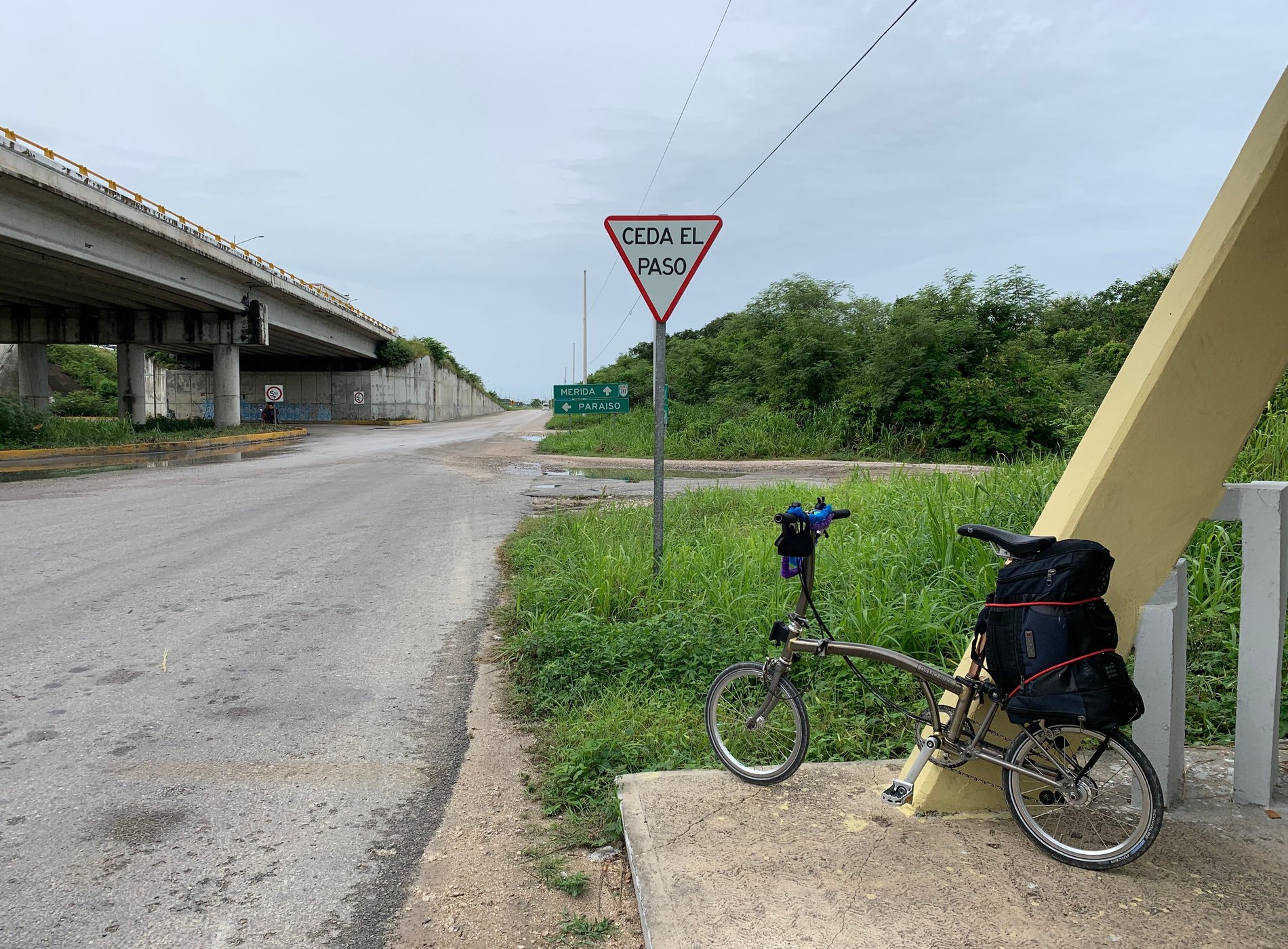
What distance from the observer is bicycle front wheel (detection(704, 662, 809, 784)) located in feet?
10.9

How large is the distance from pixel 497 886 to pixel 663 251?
4.54 m

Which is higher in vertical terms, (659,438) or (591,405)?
(591,405)

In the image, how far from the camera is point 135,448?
83.1 ft

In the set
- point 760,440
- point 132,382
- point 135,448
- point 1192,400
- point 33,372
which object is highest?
point 33,372

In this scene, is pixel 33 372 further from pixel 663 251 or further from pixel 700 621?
pixel 700 621

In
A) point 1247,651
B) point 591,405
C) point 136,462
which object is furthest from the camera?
point 591,405

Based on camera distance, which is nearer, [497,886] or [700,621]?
[497,886]

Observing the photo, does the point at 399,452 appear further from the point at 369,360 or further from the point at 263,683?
the point at 369,360

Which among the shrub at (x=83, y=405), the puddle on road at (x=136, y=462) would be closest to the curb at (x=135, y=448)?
the puddle on road at (x=136, y=462)

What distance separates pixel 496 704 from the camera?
457 centimetres

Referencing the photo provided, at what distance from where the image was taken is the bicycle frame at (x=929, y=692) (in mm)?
2865

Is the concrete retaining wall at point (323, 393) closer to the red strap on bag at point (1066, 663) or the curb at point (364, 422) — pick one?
the curb at point (364, 422)

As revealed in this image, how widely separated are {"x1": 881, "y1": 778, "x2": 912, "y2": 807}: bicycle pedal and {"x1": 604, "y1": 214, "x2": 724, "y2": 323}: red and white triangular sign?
3920mm

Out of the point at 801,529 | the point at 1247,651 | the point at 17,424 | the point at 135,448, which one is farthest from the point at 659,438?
the point at 17,424
